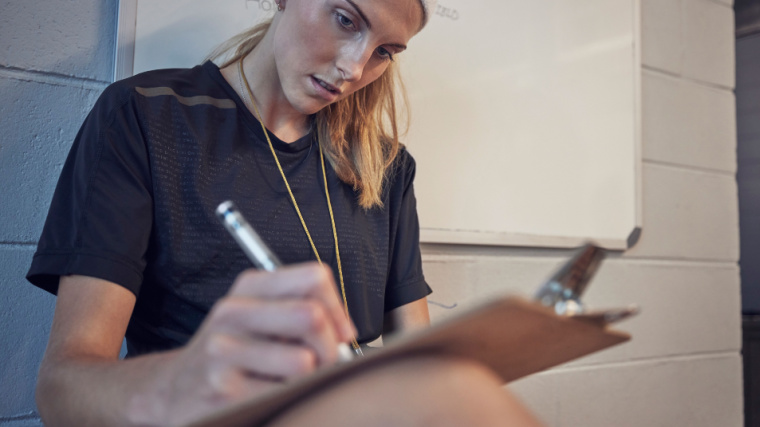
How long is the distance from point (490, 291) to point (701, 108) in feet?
3.12

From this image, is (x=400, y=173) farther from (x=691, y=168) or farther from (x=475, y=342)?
(x=691, y=168)

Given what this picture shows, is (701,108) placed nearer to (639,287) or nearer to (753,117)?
(753,117)

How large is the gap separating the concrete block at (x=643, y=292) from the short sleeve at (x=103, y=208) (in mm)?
699

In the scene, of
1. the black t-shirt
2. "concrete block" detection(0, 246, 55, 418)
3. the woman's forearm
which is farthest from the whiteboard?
the woman's forearm

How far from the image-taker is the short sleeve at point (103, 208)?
0.70 meters

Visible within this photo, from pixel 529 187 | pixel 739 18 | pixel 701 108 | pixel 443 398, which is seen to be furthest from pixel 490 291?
pixel 739 18

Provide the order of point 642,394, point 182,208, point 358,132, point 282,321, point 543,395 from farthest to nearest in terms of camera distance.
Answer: point 642,394, point 543,395, point 358,132, point 182,208, point 282,321

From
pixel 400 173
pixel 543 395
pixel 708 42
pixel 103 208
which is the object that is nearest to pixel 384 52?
pixel 400 173

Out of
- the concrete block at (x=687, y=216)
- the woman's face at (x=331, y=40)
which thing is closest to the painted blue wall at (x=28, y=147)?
the woman's face at (x=331, y=40)

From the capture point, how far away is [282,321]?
0.37 m

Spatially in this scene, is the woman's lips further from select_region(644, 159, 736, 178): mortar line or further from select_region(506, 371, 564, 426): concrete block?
select_region(644, 159, 736, 178): mortar line

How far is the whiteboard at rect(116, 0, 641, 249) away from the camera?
1.34 metres

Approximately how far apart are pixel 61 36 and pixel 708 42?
1.77 meters

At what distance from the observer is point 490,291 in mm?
1435
